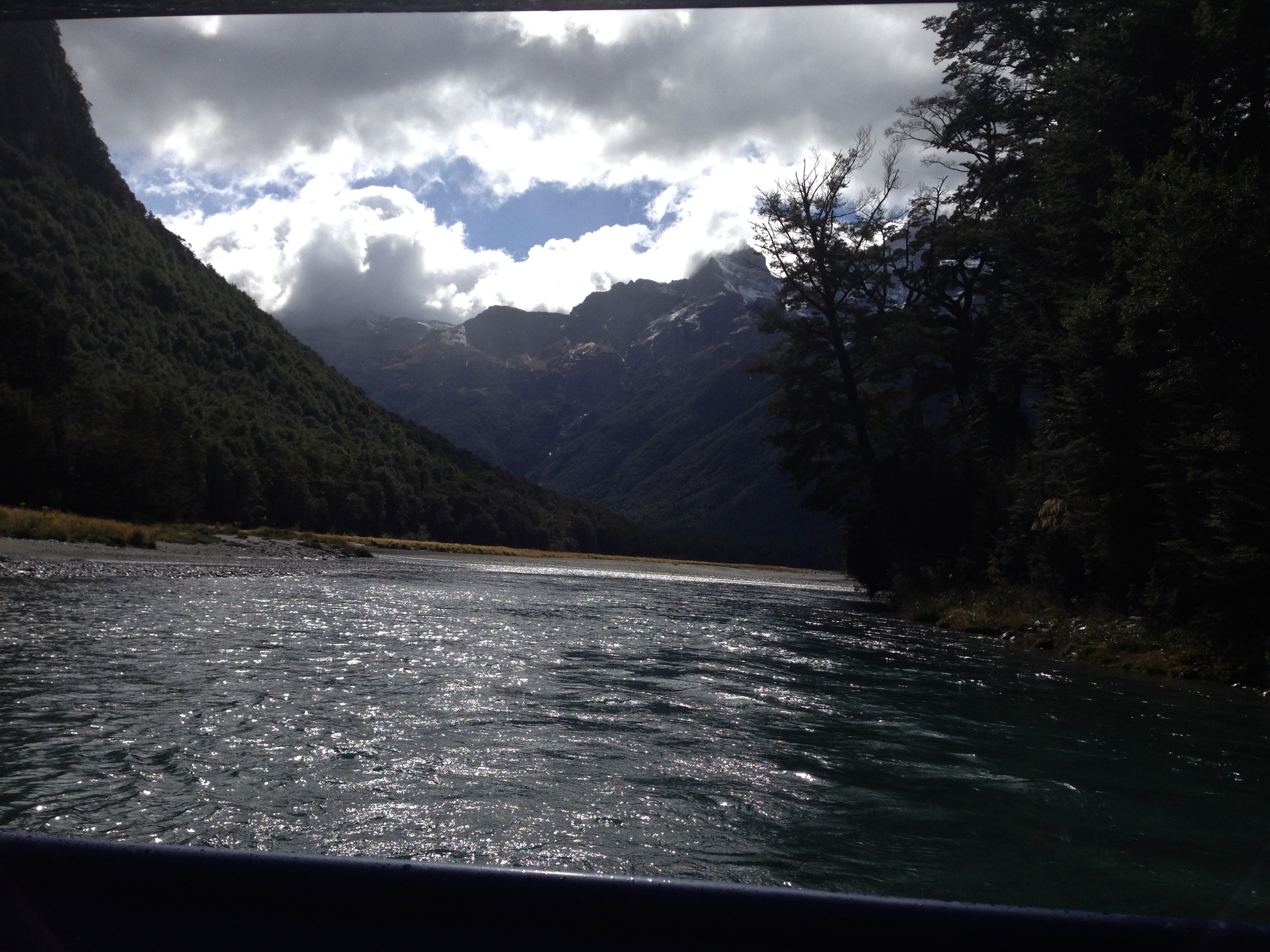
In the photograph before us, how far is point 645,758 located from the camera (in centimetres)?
895

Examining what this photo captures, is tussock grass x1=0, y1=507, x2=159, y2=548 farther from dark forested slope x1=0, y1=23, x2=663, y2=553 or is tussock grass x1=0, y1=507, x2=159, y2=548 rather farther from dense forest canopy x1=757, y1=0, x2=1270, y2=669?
dense forest canopy x1=757, y1=0, x2=1270, y2=669

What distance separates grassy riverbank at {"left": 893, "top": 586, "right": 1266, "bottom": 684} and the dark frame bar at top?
15.0 metres

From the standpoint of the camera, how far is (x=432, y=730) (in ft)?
31.9

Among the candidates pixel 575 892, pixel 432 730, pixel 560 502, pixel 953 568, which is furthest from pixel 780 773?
pixel 560 502

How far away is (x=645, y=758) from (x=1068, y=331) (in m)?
17.7

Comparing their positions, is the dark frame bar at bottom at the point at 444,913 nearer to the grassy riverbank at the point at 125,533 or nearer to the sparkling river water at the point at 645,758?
the sparkling river water at the point at 645,758

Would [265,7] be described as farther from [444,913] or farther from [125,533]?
[125,533]

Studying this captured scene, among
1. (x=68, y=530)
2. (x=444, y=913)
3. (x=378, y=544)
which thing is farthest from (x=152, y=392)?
(x=444, y=913)

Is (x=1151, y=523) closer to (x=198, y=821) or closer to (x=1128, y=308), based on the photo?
(x=1128, y=308)

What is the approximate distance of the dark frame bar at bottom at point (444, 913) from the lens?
2439mm

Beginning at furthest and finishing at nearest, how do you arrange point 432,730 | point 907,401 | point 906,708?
point 907,401
point 906,708
point 432,730

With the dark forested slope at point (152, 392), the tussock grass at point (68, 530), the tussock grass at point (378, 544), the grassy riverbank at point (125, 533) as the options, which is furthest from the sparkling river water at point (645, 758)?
the dark forested slope at point (152, 392)

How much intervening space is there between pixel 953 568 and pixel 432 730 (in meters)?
24.5

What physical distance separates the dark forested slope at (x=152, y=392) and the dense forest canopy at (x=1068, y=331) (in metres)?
42.2
